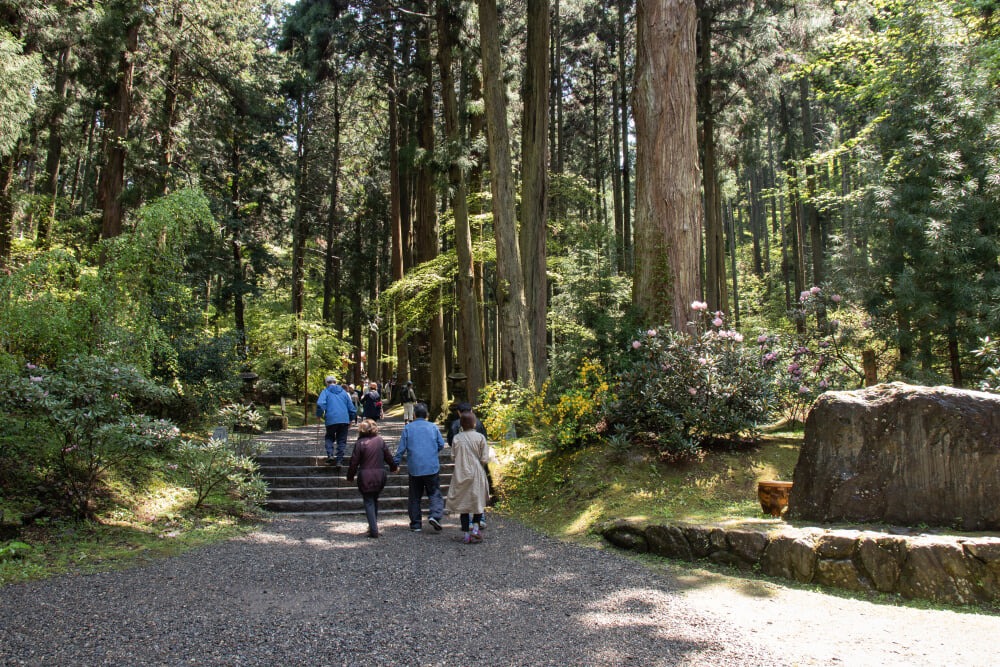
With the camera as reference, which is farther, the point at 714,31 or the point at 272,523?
the point at 714,31

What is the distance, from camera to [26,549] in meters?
5.69

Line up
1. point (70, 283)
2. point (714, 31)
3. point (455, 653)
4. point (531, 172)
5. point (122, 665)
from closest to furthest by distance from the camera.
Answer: point (122, 665) < point (455, 653) < point (70, 283) < point (531, 172) < point (714, 31)

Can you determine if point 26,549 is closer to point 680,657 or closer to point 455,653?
point 455,653

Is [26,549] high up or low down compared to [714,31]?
down

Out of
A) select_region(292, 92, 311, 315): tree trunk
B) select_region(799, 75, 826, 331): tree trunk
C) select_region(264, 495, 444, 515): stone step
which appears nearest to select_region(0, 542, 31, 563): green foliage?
select_region(264, 495, 444, 515): stone step

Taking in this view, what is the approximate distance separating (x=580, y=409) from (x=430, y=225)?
11406 mm

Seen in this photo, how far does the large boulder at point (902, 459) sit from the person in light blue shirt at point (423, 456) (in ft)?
13.9

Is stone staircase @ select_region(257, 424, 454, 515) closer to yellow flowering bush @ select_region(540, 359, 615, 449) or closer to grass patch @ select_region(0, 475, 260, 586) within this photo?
grass patch @ select_region(0, 475, 260, 586)

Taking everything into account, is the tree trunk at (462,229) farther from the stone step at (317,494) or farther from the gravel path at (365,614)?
the gravel path at (365,614)

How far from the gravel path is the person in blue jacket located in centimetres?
437

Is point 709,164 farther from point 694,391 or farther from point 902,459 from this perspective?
point 902,459

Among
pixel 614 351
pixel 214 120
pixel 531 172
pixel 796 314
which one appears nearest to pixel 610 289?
pixel 531 172

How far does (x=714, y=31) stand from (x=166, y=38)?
1520 centimetres

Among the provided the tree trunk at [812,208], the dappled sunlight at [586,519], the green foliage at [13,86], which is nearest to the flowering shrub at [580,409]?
the dappled sunlight at [586,519]
